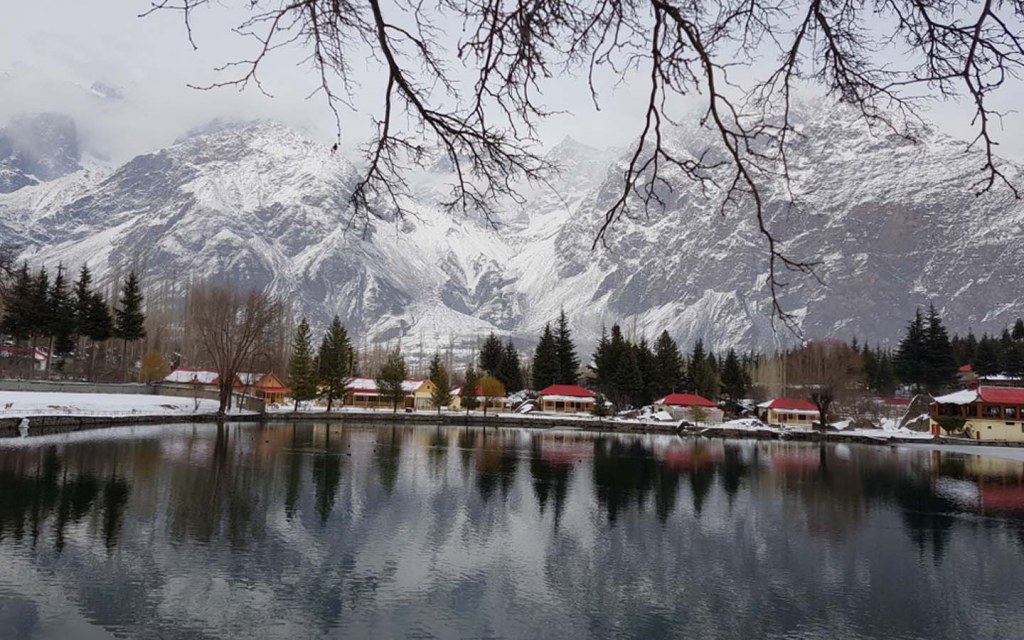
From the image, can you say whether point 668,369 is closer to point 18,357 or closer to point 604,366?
point 604,366

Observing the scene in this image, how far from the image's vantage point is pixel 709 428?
59125 millimetres

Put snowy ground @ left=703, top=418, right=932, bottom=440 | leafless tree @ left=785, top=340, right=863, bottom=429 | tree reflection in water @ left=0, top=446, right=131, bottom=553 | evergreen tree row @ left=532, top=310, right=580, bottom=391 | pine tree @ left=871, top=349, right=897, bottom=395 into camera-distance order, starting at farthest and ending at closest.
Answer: pine tree @ left=871, top=349, right=897, bottom=395
evergreen tree row @ left=532, top=310, right=580, bottom=391
leafless tree @ left=785, top=340, right=863, bottom=429
snowy ground @ left=703, top=418, right=932, bottom=440
tree reflection in water @ left=0, top=446, right=131, bottom=553

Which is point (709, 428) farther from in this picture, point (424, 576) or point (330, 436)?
point (424, 576)

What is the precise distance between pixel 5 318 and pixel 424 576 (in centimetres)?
5241

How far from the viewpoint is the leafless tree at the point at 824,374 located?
67.8 m

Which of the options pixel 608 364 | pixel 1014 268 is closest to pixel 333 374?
pixel 608 364

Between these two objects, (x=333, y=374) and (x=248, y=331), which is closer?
(x=248, y=331)

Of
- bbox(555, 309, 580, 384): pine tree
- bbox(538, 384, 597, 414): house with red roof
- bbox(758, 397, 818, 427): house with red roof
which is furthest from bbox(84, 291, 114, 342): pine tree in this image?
bbox(758, 397, 818, 427): house with red roof

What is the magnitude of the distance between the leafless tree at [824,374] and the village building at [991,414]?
433 inches

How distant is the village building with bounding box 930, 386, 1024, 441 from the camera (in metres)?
52.6

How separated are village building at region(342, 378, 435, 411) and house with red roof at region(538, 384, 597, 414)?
489 inches

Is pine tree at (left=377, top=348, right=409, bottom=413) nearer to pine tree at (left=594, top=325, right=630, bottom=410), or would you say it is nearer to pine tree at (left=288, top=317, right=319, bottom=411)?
pine tree at (left=288, top=317, right=319, bottom=411)

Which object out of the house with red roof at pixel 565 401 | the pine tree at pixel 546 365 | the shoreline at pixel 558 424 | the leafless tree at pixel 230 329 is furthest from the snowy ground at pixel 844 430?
the leafless tree at pixel 230 329

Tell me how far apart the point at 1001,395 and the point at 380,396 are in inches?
2285
